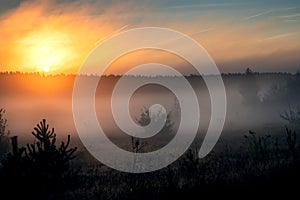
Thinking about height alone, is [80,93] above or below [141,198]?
above

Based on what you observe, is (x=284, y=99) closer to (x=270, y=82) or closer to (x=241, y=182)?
(x=270, y=82)

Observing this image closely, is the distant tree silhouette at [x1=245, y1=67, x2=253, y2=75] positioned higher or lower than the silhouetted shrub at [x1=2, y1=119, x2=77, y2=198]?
higher

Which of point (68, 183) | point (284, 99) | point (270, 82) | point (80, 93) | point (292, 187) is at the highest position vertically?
point (80, 93)

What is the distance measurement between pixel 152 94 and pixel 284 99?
64.6 m

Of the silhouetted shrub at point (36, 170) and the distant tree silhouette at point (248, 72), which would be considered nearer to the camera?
the silhouetted shrub at point (36, 170)

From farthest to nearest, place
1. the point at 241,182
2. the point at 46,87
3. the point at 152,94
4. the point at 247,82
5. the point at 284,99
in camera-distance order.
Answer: the point at 46,87 < the point at 152,94 < the point at 247,82 < the point at 284,99 < the point at 241,182

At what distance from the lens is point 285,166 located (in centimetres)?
1538

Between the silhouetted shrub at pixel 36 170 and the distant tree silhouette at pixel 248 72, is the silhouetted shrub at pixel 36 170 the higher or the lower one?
the lower one

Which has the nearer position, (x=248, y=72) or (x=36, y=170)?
(x=36, y=170)

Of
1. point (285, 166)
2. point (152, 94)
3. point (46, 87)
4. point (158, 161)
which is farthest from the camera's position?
point (46, 87)

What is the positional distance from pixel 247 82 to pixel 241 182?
9329 centimetres

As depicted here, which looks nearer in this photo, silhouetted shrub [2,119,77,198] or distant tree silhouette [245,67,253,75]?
silhouetted shrub [2,119,77,198]

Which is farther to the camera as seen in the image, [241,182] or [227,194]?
[241,182]

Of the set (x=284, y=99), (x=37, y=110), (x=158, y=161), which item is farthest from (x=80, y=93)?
(x=158, y=161)
